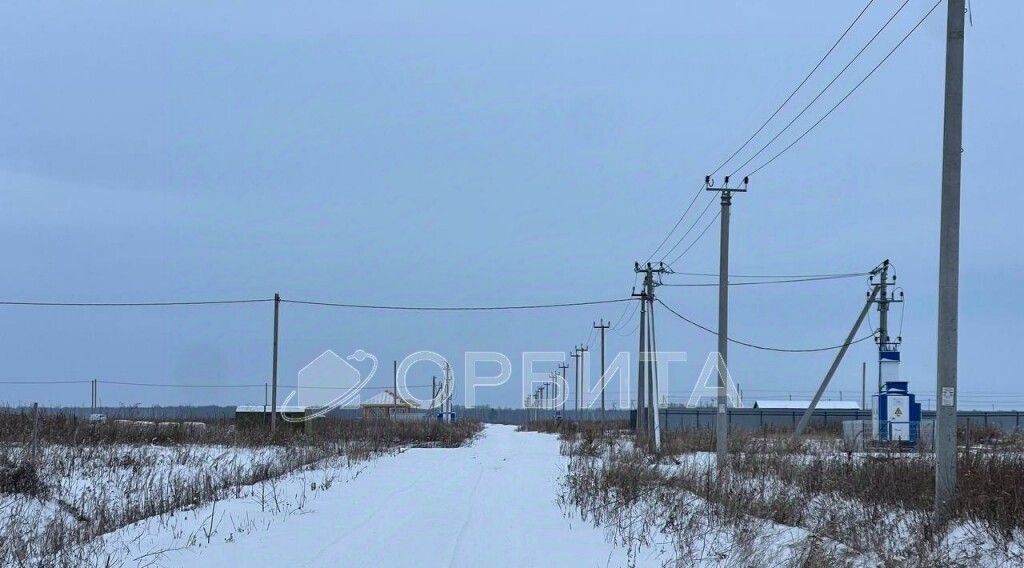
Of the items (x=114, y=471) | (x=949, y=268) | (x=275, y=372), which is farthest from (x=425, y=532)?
(x=275, y=372)

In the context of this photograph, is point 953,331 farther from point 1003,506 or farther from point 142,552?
point 142,552

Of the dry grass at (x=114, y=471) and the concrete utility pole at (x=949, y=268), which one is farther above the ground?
the concrete utility pole at (x=949, y=268)

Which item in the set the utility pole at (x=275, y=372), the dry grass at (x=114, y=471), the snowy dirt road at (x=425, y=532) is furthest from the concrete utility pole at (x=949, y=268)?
the utility pole at (x=275, y=372)

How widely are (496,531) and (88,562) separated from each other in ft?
16.3

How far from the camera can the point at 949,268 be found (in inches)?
483

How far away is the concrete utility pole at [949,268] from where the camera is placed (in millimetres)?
12055

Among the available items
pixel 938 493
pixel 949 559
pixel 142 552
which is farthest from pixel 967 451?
pixel 142 552

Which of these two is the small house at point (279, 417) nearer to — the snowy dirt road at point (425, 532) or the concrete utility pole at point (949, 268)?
the snowy dirt road at point (425, 532)

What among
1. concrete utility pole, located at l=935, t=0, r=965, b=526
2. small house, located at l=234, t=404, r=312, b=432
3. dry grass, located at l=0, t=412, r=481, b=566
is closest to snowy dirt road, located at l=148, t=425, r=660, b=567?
dry grass, located at l=0, t=412, r=481, b=566

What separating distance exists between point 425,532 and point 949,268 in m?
6.99

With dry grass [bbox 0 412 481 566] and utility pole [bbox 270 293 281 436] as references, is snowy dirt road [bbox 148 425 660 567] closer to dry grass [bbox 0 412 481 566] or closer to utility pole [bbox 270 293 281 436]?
dry grass [bbox 0 412 481 566]

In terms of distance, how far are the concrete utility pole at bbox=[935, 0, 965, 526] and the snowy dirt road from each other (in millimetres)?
4046

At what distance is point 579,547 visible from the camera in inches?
453

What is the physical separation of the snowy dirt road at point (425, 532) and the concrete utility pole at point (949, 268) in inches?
159
